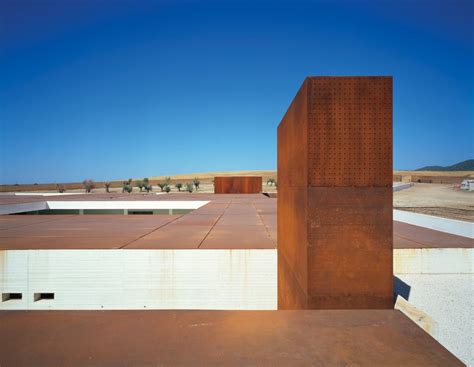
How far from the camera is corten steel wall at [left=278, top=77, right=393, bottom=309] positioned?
372 cm

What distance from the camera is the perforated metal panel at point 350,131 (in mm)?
3719

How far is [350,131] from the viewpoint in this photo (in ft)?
12.3

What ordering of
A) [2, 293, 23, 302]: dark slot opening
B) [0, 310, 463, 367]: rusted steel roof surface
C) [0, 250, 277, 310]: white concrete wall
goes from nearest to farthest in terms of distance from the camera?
1. [0, 310, 463, 367]: rusted steel roof surface
2. [0, 250, 277, 310]: white concrete wall
3. [2, 293, 23, 302]: dark slot opening

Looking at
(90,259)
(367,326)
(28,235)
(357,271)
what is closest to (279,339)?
(367,326)

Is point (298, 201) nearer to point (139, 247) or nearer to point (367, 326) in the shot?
point (367, 326)

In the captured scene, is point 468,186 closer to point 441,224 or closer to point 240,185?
point 240,185

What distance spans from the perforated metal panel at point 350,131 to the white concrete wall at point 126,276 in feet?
9.78

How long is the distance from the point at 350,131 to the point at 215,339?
3.10 metres

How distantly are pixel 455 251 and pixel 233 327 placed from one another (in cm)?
656

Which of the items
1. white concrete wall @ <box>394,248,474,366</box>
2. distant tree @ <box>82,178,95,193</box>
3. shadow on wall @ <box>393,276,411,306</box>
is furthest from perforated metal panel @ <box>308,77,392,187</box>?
distant tree @ <box>82,178,95,193</box>

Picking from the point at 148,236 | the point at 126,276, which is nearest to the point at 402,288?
the point at 126,276

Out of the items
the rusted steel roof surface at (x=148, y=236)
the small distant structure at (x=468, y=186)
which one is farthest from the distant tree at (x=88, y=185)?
the small distant structure at (x=468, y=186)

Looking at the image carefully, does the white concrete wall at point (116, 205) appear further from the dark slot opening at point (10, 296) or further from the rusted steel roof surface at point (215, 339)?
the rusted steel roof surface at point (215, 339)

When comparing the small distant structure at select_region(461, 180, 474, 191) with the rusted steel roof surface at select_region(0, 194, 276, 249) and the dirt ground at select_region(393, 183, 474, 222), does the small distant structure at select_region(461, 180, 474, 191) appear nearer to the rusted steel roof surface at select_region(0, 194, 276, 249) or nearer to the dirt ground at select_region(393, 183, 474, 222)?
the dirt ground at select_region(393, 183, 474, 222)
